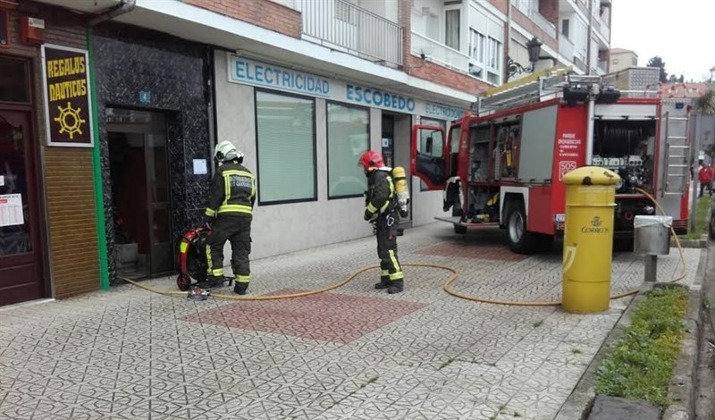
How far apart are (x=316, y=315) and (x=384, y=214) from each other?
5.70ft

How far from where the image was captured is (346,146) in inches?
482

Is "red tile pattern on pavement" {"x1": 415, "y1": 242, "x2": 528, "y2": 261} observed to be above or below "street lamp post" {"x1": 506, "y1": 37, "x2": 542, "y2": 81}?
below

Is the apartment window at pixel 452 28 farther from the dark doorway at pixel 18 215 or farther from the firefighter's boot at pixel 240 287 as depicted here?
the dark doorway at pixel 18 215

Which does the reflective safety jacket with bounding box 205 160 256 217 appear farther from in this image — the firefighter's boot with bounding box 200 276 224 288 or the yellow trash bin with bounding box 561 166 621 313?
the yellow trash bin with bounding box 561 166 621 313

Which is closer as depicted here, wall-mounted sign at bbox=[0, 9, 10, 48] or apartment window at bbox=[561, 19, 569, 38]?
wall-mounted sign at bbox=[0, 9, 10, 48]

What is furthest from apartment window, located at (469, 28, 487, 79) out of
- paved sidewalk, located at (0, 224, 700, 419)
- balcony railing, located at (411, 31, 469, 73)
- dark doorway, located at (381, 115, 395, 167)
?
paved sidewalk, located at (0, 224, 700, 419)

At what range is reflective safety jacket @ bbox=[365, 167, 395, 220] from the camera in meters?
7.07

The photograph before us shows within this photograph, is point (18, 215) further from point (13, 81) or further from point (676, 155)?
point (676, 155)

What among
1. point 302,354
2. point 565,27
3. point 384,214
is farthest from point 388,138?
point 565,27

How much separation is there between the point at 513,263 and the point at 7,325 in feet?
22.7

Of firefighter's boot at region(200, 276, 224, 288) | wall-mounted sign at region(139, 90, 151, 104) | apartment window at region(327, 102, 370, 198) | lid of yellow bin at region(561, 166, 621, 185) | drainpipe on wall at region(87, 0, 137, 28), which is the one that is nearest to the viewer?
lid of yellow bin at region(561, 166, 621, 185)

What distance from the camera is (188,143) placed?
8.40 meters

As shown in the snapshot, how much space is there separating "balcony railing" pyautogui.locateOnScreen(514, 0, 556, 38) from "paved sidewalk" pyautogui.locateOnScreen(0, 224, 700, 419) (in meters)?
16.6

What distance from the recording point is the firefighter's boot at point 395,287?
7059 mm
